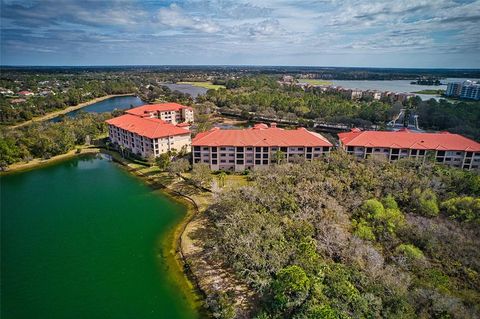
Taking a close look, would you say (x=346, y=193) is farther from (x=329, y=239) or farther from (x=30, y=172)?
(x=30, y=172)

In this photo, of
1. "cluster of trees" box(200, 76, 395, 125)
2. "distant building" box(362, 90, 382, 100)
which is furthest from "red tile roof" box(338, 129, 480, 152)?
"distant building" box(362, 90, 382, 100)

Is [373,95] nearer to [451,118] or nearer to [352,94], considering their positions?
[352,94]

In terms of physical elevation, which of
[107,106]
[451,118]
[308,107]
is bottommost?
[107,106]

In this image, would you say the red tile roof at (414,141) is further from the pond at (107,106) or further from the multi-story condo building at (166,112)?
the pond at (107,106)

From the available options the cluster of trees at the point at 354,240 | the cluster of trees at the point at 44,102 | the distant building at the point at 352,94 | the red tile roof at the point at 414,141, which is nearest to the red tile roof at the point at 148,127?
the cluster of trees at the point at 354,240

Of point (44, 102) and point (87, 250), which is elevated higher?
point (44, 102)

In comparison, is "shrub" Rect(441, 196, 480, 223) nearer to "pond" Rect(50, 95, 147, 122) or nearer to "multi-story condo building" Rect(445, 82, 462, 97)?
"pond" Rect(50, 95, 147, 122)

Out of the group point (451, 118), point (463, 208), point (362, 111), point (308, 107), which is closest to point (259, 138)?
point (463, 208)
